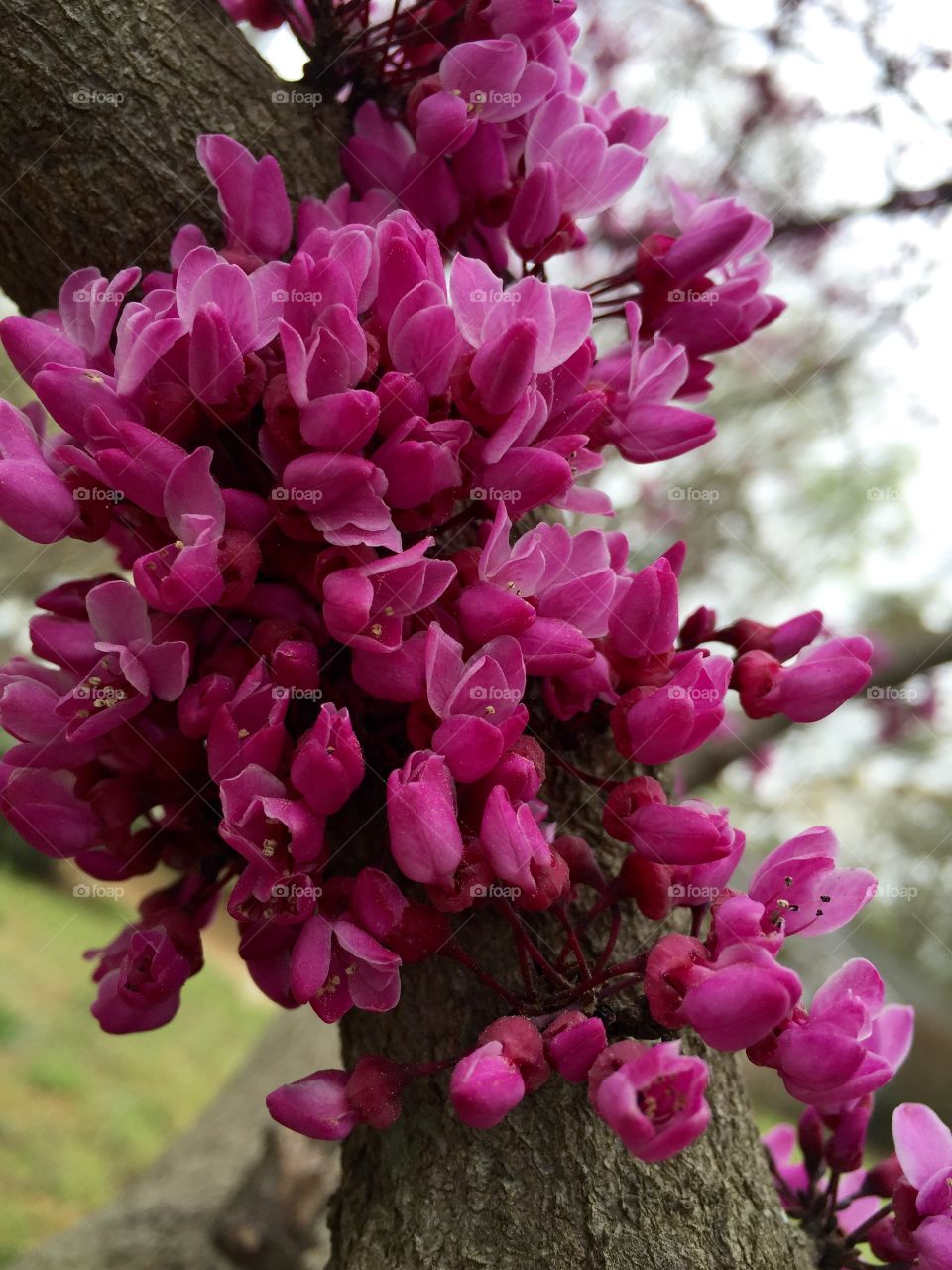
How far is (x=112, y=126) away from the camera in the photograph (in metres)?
1.12

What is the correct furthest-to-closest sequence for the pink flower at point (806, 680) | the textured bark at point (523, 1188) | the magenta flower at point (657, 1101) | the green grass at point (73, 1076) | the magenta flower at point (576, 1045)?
the green grass at point (73, 1076) → the pink flower at point (806, 680) → the textured bark at point (523, 1188) → the magenta flower at point (576, 1045) → the magenta flower at point (657, 1101)

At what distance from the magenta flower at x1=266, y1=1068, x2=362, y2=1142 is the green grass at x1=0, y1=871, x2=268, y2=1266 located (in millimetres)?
2827

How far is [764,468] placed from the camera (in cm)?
541

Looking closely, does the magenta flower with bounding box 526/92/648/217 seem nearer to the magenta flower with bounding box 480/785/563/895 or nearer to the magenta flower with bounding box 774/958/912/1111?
the magenta flower with bounding box 480/785/563/895

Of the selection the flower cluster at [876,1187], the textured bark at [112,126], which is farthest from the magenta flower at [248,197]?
the flower cluster at [876,1187]

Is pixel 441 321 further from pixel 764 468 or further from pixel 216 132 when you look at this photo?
pixel 764 468

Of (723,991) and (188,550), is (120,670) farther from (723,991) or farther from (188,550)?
(723,991)

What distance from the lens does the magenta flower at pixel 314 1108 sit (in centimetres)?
92

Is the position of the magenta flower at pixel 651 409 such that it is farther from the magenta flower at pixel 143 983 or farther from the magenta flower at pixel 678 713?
the magenta flower at pixel 143 983

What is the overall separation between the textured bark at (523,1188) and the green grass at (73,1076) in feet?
9.12

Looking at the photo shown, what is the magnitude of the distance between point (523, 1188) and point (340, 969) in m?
0.29

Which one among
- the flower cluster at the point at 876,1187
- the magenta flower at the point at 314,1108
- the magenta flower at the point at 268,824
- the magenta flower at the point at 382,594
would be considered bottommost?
the flower cluster at the point at 876,1187

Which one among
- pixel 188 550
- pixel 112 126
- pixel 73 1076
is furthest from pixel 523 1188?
pixel 73 1076

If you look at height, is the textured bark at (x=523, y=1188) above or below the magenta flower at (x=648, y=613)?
below
